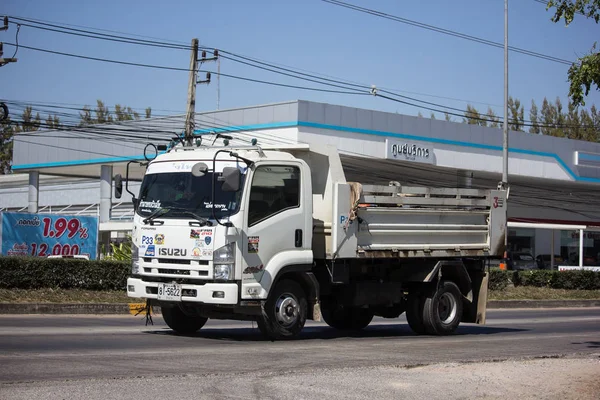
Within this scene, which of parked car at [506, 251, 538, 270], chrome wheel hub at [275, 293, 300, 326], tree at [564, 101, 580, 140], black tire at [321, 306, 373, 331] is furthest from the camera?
tree at [564, 101, 580, 140]

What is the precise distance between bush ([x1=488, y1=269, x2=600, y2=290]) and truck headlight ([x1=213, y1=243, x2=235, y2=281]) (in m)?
19.2

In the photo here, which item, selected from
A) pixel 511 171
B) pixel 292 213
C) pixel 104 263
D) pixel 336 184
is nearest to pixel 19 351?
pixel 292 213

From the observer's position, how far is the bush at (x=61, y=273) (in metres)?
19.7

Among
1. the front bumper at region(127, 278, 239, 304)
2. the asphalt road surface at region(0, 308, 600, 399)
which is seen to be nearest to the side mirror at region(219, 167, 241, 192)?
the front bumper at region(127, 278, 239, 304)

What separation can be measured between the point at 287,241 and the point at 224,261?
120 cm

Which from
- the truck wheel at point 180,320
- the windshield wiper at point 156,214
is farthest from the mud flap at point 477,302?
the windshield wiper at point 156,214

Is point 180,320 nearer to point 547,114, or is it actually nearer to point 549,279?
point 549,279

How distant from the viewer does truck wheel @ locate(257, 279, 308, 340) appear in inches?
512

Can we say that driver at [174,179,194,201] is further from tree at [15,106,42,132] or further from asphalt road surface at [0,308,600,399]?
tree at [15,106,42,132]

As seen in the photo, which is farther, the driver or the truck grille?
the driver

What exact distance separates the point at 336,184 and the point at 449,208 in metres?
2.70

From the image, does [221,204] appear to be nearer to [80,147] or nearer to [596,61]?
[596,61]

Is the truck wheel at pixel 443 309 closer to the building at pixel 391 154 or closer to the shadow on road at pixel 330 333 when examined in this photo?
the shadow on road at pixel 330 333

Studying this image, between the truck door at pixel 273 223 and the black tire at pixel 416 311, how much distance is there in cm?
302
